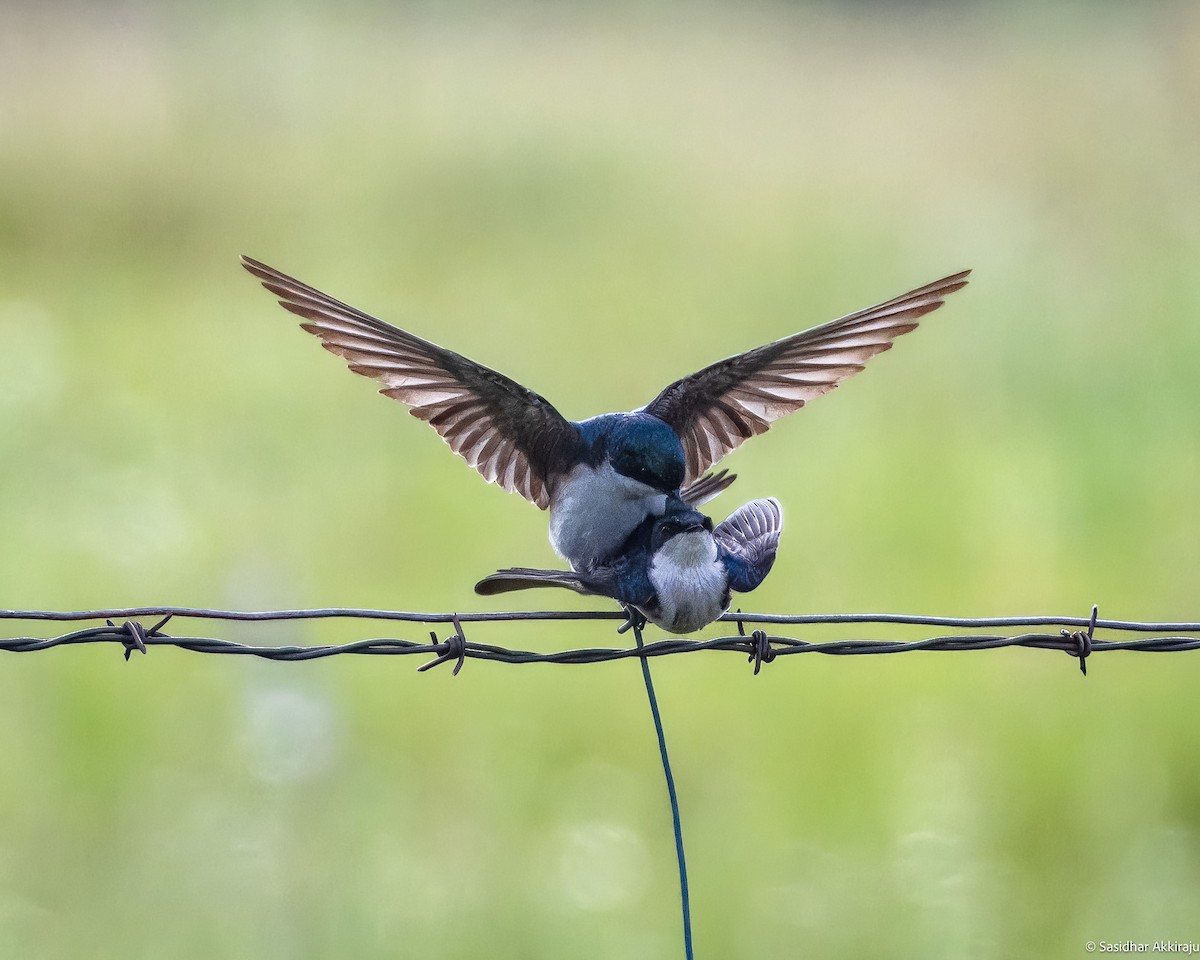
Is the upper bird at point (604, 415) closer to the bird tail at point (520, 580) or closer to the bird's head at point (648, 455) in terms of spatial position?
the bird's head at point (648, 455)

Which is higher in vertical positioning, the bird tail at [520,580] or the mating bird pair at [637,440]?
the mating bird pair at [637,440]

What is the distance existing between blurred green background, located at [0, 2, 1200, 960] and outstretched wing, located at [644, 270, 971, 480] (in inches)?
78.0

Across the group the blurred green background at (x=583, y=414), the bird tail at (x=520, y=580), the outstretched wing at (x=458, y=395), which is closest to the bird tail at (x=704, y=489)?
the outstretched wing at (x=458, y=395)

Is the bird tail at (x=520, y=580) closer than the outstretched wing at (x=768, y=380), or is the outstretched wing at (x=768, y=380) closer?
the bird tail at (x=520, y=580)

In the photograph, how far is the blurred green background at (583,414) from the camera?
16.8 feet

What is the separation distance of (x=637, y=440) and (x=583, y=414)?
5249 millimetres

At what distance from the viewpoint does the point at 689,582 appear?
9.25ft

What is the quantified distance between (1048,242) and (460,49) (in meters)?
5.73

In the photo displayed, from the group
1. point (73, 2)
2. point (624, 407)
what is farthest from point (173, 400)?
point (73, 2)

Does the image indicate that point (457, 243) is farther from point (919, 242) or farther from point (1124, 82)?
point (1124, 82)

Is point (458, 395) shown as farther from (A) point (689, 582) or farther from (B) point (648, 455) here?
(A) point (689, 582)

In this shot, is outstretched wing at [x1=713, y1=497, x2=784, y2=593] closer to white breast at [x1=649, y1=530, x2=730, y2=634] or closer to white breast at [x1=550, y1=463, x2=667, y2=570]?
white breast at [x1=649, y1=530, x2=730, y2=634]

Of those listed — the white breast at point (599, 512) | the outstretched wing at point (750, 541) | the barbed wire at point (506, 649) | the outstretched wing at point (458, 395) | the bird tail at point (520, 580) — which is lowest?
the barbed wire at point (506, 649)

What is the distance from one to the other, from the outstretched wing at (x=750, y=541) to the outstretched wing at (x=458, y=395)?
1.73 ft
